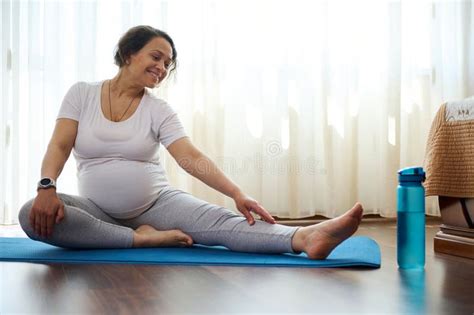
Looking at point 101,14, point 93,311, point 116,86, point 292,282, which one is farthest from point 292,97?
point 93,311

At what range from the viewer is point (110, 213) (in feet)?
6.54

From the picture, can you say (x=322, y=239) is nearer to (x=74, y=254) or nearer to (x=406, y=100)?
(x=74, y=254)

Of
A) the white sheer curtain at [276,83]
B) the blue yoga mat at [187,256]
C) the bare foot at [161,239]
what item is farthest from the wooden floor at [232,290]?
the white sheer curtain at [276,83]

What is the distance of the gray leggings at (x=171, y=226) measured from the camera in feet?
5.79

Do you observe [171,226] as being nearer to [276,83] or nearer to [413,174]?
[413,174]

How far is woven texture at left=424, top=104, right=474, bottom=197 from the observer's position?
185 centimetres

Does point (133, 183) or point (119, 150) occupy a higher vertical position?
point (119, 150)

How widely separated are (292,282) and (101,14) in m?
1.95

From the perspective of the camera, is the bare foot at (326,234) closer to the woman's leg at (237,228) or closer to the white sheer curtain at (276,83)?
the woman's leg at (237,228)

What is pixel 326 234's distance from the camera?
64.2 inches

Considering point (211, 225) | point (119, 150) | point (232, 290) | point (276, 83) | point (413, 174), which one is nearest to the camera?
point (232, 290)

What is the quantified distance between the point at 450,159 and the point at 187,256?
848mm

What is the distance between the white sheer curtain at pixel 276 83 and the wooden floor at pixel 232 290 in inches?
52.5

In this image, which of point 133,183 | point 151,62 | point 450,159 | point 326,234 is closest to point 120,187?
point 133,183
